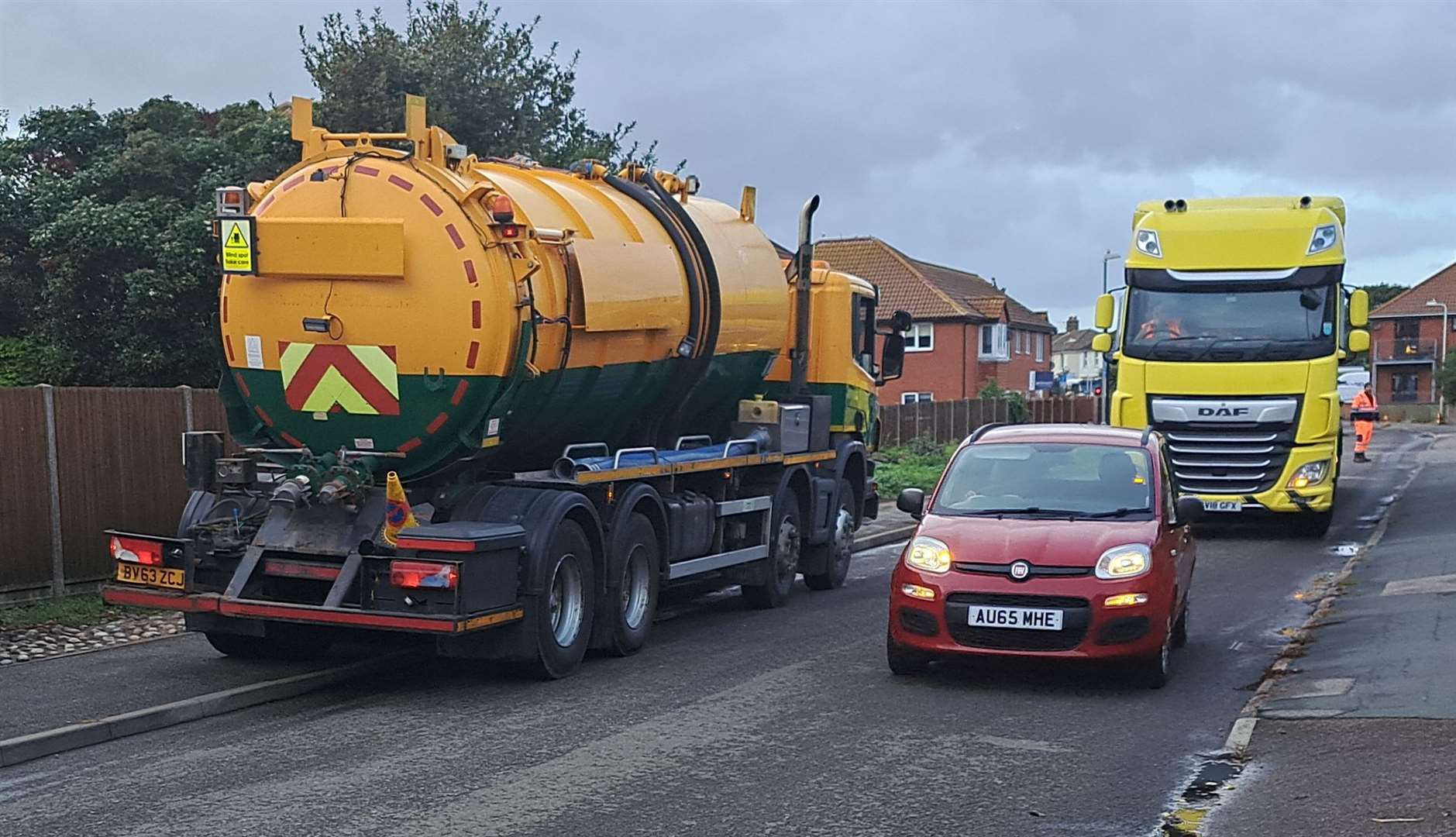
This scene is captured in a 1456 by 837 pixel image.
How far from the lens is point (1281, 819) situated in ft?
21.5

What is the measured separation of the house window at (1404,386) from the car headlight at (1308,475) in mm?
80006

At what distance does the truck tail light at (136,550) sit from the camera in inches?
386

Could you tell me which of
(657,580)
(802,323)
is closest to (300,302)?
(657,580)

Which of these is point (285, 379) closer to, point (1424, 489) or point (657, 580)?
point (657, 580)

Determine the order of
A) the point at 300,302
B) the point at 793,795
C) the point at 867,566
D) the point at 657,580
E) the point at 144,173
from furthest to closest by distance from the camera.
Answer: the point at 144,173
the point at 867,566
the point at 657,580
the point at 300,302
the point at 793,795

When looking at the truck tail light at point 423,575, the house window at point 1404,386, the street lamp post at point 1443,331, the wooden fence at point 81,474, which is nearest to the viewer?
the truck tail light at point 423,575

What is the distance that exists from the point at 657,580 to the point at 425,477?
2189 millimetres

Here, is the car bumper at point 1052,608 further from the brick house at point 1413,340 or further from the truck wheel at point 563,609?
the brick house at point 1413,340

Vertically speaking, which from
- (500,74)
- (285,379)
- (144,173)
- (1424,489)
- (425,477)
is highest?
(500,74)

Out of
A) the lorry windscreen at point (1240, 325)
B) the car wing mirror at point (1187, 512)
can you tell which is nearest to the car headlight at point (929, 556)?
the car wing mirror at point (1187, 512)

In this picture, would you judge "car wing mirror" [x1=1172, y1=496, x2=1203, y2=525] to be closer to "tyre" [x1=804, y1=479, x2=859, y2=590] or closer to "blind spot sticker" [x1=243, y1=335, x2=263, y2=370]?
"tyre" [x1=804, y1=479, x2=859, y2=590]

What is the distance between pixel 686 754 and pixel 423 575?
7.13 ft

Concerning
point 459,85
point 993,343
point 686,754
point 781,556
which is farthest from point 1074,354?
point 686,754

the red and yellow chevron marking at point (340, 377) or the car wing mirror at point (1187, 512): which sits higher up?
the red and yellow chevron marking at point (340, 377)
